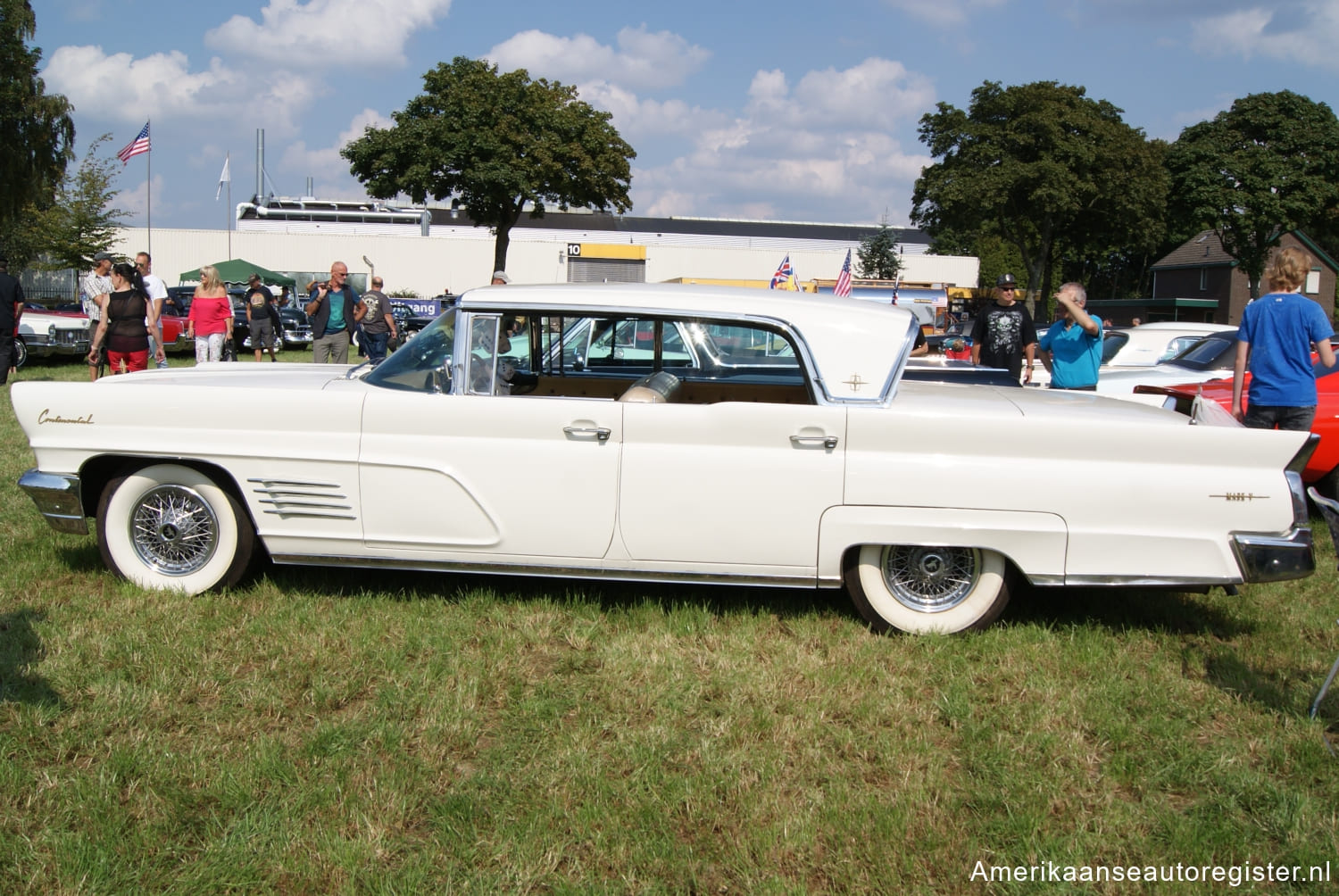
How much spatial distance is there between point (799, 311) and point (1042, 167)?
35.9m

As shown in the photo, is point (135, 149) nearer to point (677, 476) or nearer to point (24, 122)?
point (24, 122)

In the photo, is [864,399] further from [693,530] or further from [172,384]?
[172,384]

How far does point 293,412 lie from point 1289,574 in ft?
13.2

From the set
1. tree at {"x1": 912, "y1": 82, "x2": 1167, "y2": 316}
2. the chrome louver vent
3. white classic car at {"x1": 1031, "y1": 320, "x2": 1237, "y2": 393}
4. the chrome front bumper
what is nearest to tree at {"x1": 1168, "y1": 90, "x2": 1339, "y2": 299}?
tree at {"x1": 912, "y1": 82, "x2": 1167, "y2": 316}

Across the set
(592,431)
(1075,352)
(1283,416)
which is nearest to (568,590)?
(592,431)

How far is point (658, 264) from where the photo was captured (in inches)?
2016

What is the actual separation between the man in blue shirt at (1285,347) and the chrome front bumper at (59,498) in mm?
5912

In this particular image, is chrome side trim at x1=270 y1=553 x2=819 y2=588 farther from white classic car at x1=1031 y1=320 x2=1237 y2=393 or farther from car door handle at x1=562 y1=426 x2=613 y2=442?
white classic car at x1=1031 y1=320 x2=1237 y2=393

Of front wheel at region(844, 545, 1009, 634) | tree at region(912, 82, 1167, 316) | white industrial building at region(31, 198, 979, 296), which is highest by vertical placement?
tree at region(912, 82, 1167, 316)

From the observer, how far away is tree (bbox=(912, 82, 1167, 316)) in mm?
36625

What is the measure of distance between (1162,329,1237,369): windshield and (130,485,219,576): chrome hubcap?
8340 millimetres

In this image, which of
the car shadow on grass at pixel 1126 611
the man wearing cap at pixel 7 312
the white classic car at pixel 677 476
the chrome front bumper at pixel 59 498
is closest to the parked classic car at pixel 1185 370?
the car shadow on grass at pixel 1126 611

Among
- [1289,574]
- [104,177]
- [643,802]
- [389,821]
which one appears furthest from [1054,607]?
[104,177]

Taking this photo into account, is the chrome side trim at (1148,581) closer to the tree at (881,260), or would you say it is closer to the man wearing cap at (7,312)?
the man wearing cap at (7,312)
